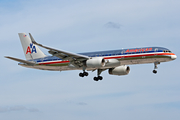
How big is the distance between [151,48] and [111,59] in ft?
25.7

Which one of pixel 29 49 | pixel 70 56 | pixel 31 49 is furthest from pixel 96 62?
pixel 29 49

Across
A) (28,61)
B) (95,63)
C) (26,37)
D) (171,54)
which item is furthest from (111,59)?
(26,37)

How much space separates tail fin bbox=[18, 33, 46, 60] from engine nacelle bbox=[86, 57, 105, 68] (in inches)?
548

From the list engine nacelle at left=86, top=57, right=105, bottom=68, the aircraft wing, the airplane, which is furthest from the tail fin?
engine nacelle at left=86, top=57, right=105, bottom=68

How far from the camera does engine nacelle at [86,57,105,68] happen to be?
57.9 metres

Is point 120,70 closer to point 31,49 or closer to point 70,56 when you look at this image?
point 70,56

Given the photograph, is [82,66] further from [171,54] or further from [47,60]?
[171,54]

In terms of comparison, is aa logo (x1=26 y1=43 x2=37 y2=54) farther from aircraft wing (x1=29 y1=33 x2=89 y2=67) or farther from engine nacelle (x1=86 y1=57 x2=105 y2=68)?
engine nacelle (x1=86 y1=57 x2=105 y2=68)

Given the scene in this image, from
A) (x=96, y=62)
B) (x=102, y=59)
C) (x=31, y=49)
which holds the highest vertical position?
(x=31, y=49)

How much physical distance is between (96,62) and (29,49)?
19784 millimetres

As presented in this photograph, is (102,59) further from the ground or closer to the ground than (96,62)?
further from the ground

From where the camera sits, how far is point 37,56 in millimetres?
69000

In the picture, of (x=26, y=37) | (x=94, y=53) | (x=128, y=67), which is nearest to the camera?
(x=94, y=53)

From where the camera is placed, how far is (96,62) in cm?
5809
